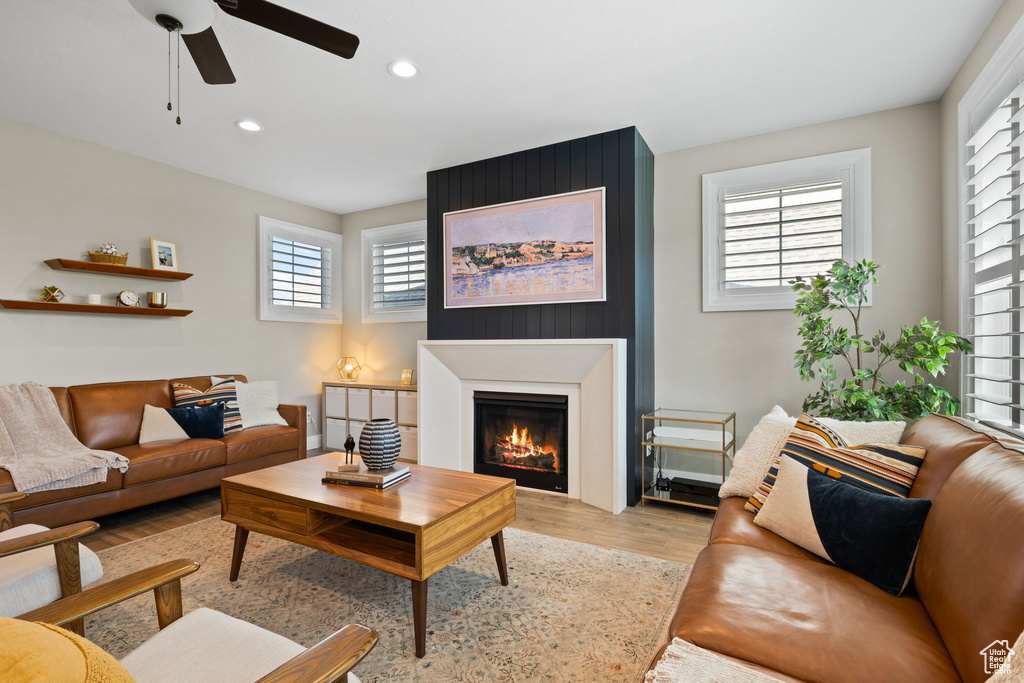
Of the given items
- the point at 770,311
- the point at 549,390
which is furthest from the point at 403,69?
the point at 770,311

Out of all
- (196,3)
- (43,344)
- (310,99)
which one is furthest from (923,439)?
(43,344)

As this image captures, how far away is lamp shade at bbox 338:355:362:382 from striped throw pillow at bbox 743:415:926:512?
4.39 m

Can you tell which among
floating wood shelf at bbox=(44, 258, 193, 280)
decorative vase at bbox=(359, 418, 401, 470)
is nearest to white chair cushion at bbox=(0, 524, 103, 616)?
decorative vase at bbox=(359, 418, 401, 470)

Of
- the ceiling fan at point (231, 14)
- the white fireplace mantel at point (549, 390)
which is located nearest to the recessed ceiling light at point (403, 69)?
the ceiling fan at point (231, 14)

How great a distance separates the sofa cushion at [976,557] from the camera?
3.14 ft

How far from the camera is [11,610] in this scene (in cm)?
141

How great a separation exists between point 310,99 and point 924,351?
145 inches

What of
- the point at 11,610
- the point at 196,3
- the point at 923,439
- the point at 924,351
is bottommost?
the point at 11,610

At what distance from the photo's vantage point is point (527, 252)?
374cm

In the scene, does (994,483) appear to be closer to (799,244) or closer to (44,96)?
(799,244)

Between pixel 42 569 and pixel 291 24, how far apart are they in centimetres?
201

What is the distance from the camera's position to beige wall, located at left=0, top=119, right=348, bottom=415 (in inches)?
128

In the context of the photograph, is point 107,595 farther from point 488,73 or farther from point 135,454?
point 488,73

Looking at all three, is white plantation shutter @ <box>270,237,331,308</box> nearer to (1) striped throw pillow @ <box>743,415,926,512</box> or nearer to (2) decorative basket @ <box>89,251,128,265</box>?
(2) decorative basket @ <box>89,251,128,265</box>
